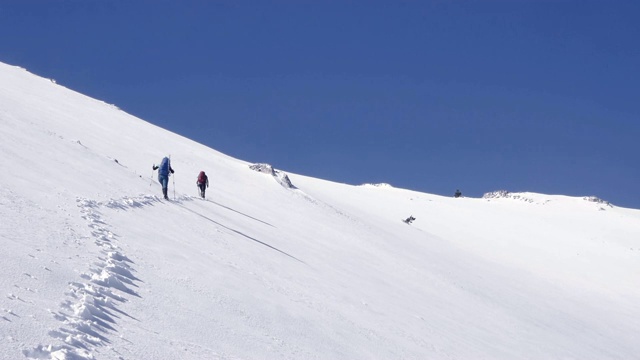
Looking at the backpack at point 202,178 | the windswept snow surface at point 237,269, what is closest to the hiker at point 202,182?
the backpack at point 202,178

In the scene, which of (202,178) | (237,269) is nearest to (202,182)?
(202,178)

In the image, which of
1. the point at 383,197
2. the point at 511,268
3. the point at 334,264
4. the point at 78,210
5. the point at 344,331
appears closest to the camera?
the point at 344,331

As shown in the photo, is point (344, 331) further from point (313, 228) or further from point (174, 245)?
point (313, 228)

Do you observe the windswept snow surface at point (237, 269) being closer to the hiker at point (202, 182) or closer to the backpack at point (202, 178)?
the hiker at point (202, 182)

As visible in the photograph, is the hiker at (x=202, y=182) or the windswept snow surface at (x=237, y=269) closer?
the windswept snow surface at (x=237, y=269)

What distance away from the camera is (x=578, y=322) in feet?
85.2

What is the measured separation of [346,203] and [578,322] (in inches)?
646

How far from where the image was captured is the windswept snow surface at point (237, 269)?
973cm

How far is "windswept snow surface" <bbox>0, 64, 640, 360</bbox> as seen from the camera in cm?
973

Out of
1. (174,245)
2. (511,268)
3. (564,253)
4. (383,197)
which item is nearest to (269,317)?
(174,245)

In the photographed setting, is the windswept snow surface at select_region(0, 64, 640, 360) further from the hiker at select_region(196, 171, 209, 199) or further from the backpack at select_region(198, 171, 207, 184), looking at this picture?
the backpack at select_region(198, 171, 207, 184)

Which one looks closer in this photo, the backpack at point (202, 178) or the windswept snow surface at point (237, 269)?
the windswept snow surface at point (237, 269)

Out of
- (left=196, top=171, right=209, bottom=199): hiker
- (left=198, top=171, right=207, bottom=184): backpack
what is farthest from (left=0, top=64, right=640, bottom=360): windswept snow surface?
(left=198, top=171, right=207, bottom=184): backpack

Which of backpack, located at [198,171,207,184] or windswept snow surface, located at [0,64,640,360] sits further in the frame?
backpack, located at [198,171,207,184]
